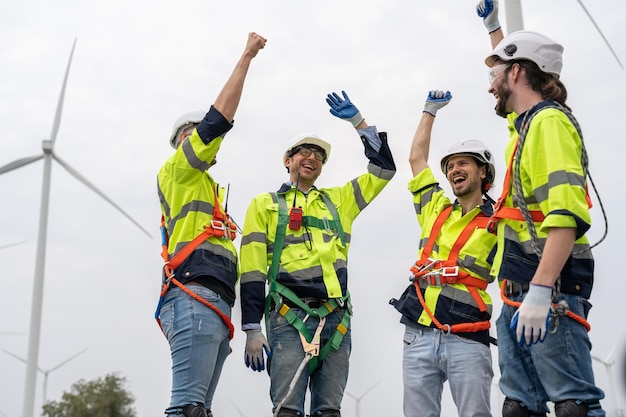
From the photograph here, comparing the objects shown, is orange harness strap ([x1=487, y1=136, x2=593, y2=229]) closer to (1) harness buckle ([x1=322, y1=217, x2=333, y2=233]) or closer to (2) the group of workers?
(2) the group of workers

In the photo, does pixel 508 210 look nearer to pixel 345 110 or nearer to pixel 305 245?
pixel 305 245

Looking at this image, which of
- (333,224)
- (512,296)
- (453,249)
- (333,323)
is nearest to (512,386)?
(512,296)

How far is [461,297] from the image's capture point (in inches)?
253

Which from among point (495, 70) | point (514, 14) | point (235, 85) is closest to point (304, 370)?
point (235, 85)

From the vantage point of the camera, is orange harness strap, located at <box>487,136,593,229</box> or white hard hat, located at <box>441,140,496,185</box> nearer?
orange harness strap, located at <box>487,136,593,229</box>

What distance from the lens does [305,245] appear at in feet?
23.4

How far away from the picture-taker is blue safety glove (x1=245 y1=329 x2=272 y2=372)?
6.71 m

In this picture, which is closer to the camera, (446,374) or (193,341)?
(193,341)

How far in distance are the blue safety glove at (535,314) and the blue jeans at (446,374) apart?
1.93 metres

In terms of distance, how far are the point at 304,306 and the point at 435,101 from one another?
2.39 metres

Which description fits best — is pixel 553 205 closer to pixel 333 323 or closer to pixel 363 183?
pixel 333 323

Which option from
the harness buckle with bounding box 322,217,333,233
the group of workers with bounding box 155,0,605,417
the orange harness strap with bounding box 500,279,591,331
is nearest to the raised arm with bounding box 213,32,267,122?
the group of workers with bounding box 155,0,605,417

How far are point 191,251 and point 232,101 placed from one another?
4.16 feet

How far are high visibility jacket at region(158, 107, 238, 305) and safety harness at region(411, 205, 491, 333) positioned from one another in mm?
1576
